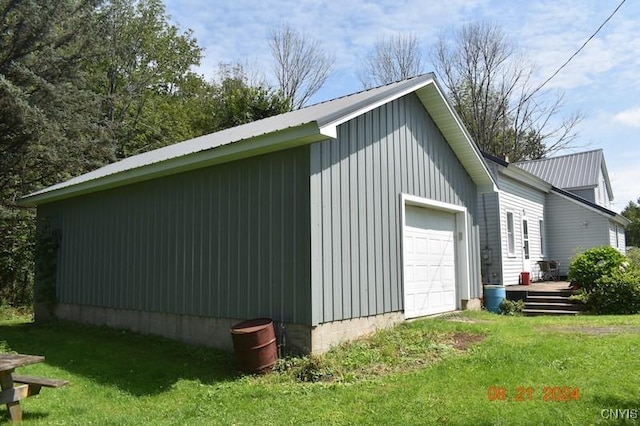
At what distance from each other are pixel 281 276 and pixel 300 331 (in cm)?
81

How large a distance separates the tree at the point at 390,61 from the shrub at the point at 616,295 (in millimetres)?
21244

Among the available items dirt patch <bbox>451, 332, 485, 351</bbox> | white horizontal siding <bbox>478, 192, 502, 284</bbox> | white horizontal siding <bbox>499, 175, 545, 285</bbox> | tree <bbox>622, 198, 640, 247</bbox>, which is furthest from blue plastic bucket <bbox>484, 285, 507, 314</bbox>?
tree <bbox>622, 198, 640, 247</bbox>

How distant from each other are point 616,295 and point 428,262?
482 cm

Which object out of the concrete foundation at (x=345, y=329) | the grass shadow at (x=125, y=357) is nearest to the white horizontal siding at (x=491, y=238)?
the concrete foundation at (x=345, y=329)

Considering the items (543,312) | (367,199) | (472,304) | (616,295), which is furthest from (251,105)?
(616,295)

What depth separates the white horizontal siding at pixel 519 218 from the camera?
14.9 metres

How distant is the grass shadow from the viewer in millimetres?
6156

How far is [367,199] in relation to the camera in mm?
7695

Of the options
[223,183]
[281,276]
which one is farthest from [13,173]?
[281,276]

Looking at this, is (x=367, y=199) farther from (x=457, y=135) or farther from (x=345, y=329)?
(x=457, y=135)

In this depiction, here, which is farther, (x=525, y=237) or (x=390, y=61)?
(x=390, y=61)

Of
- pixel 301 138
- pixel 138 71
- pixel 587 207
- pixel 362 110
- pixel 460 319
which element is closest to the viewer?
pixel 301 138

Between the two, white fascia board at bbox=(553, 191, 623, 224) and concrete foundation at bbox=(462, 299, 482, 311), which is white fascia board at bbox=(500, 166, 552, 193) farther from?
concrete foundation at bbox=(462, 299, 482, 311)

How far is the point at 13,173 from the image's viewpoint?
16.5 m
